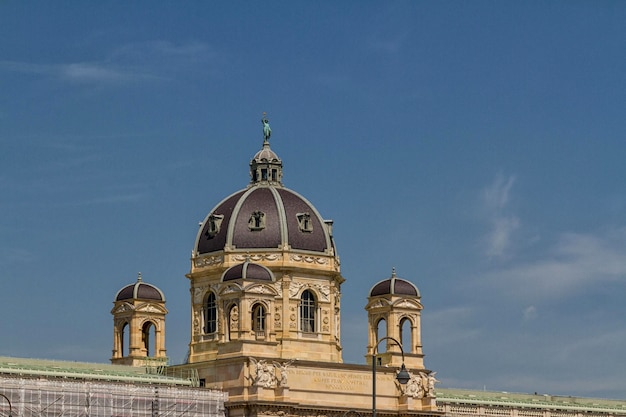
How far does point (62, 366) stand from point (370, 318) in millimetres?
31971

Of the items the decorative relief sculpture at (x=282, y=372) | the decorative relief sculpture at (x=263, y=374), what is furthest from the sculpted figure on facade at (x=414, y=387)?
the decorative relief sculpture at (x=263, y=374)

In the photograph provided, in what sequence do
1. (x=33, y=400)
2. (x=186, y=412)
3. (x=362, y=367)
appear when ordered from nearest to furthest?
(x=33, y=400) → (x=186, y=412) → (x=362, y=367)

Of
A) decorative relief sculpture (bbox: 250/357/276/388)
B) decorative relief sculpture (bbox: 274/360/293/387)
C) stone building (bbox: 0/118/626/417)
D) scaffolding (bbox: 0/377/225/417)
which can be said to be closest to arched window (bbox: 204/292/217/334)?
stone building (bbox: 0/118/626/417)

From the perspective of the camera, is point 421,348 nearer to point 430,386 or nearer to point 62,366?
point 430,386

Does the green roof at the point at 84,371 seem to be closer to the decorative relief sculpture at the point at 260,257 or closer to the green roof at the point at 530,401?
the decorative relief sculpture at the point at 260,257

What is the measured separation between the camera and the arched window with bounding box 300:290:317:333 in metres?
152

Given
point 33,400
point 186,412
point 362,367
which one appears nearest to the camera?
point 33,400

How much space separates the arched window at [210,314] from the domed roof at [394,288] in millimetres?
15337

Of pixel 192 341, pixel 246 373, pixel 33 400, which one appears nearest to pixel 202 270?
pixel 192 341

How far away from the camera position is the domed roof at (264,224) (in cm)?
15275

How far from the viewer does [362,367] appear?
486 ft

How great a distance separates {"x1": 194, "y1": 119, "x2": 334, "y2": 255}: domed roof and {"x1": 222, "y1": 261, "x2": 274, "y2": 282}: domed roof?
844cm

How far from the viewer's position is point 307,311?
15325 cm

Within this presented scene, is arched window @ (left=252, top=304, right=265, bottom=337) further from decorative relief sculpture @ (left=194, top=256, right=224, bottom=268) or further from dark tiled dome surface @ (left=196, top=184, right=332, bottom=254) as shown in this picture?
dark tiled dome surface @ (left=196, top=184, right=332, bottom=254)
